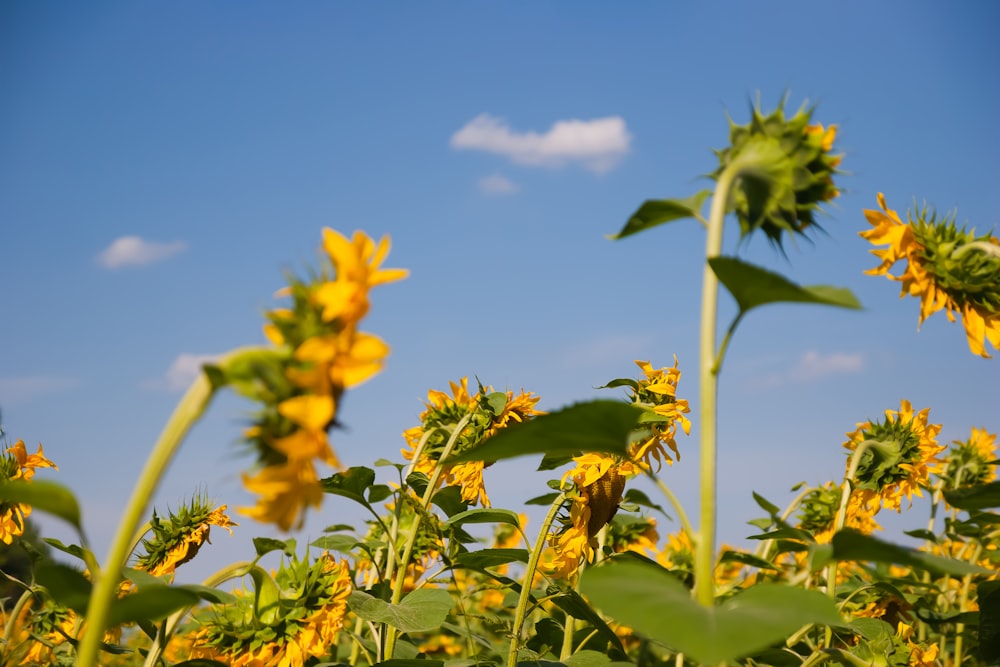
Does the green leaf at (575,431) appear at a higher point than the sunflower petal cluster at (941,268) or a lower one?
lower

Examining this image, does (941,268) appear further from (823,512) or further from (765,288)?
(823,512)

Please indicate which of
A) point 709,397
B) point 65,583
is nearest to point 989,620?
point 709,397

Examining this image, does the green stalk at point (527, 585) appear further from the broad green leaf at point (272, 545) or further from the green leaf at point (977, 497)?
the green leaf at point (977, 497)

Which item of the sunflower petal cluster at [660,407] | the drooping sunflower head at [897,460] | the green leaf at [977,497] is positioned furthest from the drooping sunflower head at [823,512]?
the green leaf at [977,497]

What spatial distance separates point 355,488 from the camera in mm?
2209

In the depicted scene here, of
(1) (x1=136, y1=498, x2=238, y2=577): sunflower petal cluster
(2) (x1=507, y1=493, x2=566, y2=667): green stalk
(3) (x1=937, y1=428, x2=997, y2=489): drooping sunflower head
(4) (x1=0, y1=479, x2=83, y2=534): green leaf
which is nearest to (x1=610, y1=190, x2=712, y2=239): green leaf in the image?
(4) (x1=0, y1=479, x2=83, y2=534): green leaf

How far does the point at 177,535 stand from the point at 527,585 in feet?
3.20

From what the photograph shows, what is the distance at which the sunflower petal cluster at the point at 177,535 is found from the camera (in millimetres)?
2205

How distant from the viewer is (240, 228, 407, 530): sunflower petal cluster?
91 cm

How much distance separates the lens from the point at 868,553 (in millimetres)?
1124

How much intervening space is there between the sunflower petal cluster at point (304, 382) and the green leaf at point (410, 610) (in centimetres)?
92

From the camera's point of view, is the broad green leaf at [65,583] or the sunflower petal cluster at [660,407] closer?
the broad green leaf at [65,583]

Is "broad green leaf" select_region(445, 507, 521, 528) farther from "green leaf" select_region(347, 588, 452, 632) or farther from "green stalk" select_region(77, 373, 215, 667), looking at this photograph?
"green stalk" select_region(77, 373, 215, 667)

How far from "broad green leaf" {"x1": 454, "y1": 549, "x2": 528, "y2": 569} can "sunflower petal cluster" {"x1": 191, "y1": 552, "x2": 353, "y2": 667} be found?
29 cm
